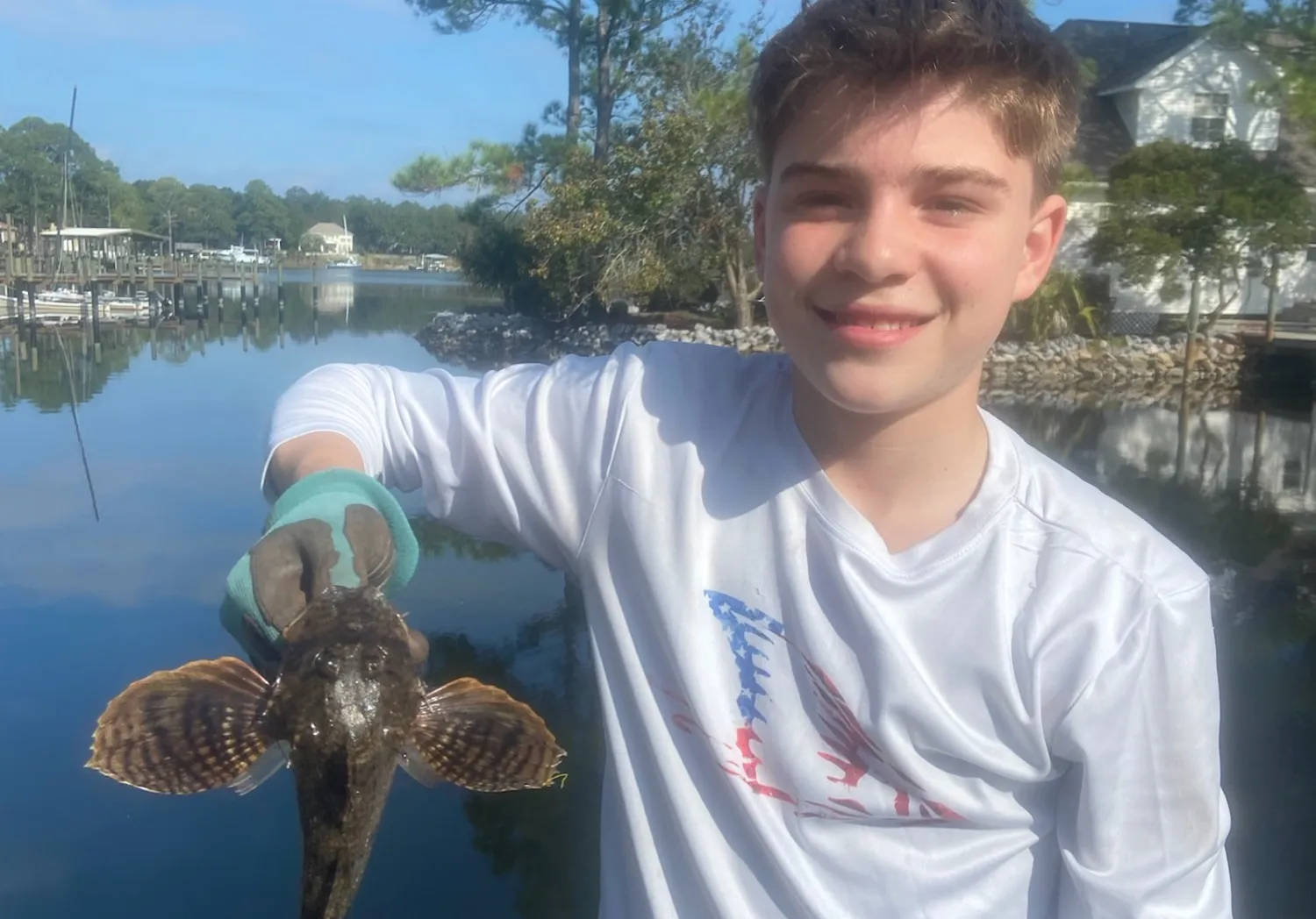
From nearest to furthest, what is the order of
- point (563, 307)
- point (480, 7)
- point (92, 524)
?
point (92, 524), point (563, 307), point (480, 7)

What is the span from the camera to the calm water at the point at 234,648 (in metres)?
4.93

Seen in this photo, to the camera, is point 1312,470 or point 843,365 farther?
point 1312,470

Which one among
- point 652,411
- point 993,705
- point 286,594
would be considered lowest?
point 993,705

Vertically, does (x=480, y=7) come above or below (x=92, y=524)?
above

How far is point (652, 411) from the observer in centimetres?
196

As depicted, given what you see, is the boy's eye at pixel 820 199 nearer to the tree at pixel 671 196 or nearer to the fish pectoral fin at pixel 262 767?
the fish pectoral fin at pixel 262 767

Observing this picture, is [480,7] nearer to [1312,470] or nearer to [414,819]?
[1312,470]

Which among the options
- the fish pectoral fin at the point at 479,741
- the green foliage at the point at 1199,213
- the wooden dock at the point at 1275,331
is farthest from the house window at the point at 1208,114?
the fish pectoral fin at the point at 479,741

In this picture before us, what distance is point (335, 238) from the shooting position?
12581cm

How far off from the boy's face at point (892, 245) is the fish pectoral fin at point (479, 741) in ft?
2.75

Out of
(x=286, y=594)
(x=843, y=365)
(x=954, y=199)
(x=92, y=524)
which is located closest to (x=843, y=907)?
(x=843, y=365)

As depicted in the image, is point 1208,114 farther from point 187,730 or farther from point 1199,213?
point 187,730

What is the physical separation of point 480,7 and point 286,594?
35.6m

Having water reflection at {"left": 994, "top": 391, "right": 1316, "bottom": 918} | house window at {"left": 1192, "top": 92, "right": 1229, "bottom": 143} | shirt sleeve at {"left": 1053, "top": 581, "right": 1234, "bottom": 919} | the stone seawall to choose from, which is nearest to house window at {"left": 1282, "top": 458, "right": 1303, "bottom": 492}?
water reflection at {"left": 994, "top": 391, "right": 1316, "bottom": 918}
